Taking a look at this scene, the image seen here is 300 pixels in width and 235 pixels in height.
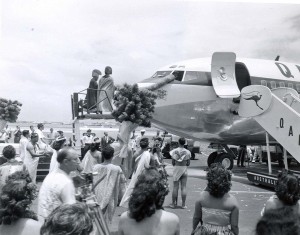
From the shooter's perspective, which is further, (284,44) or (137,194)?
(284,44)

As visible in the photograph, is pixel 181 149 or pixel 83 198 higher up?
pixel 181 149

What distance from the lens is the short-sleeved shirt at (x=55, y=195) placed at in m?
3.70

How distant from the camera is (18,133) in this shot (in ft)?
53.8

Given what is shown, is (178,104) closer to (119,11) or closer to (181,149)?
(181,149)

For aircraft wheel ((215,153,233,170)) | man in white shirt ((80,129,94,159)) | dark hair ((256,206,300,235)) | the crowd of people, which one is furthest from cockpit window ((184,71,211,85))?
dark hair ((256,206,300,235))

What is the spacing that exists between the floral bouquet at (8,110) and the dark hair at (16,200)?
236 inches

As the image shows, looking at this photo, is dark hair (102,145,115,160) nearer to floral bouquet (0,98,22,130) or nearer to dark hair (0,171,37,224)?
dark hair (0,171,37,224)

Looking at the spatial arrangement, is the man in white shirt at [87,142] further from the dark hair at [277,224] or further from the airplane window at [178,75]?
the dark hair at [277,224]

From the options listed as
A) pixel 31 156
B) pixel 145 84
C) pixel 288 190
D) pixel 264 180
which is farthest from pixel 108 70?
pixel 288 190

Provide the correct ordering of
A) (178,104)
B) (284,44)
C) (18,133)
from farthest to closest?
1. (18,133)
2. (178,104)
3. (284,44)

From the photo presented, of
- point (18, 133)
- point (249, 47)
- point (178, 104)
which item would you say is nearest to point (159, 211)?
point (249, 47)

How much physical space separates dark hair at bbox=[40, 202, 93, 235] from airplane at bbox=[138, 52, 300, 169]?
1006cm

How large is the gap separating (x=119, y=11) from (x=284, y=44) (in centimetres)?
409

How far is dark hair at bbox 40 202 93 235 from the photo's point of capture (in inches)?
77.6
